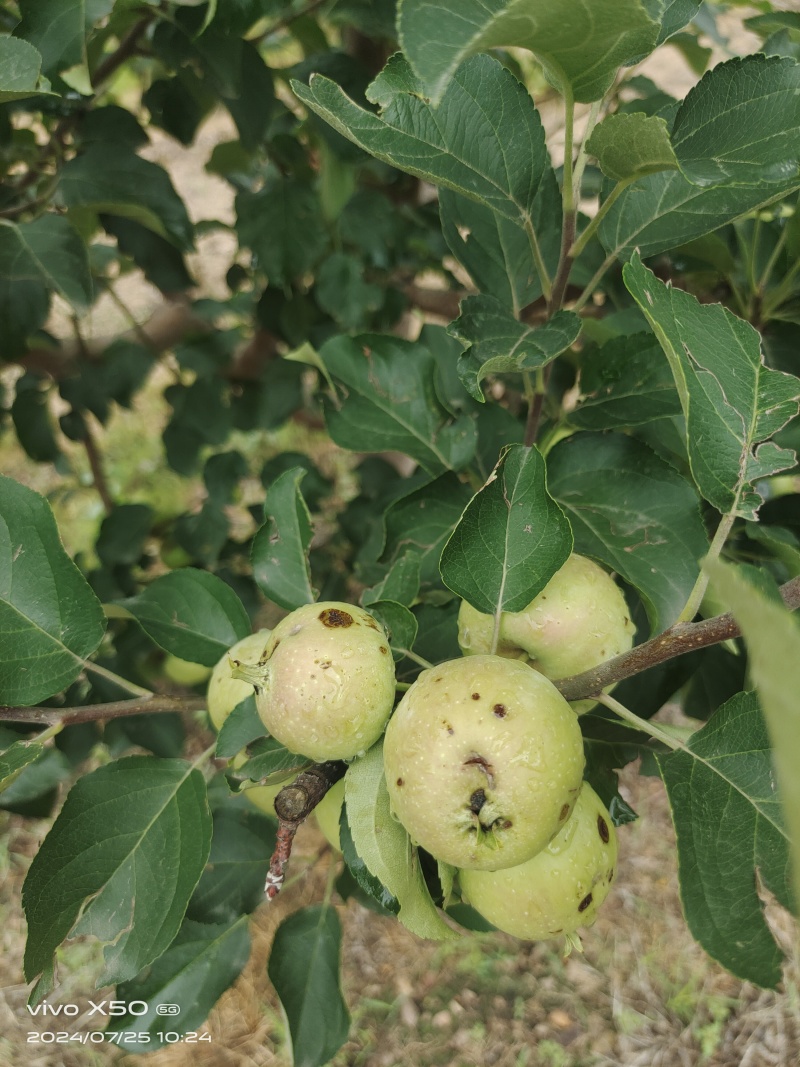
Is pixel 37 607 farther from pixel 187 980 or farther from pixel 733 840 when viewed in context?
pixel 733 840

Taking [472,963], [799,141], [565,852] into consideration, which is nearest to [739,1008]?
[472,963]

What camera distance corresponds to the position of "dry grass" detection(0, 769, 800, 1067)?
1.78 meters

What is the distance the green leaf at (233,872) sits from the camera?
1.08 meters

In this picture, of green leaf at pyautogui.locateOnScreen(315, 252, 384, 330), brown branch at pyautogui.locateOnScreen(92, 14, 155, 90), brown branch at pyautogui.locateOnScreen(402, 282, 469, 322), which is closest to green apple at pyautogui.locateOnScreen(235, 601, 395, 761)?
green leaf at pyautogui.locateOnScreen(315, 252, 384, 330)

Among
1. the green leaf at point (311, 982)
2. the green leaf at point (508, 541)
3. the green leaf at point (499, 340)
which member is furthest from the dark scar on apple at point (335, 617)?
the green leaf at point (311, 982)

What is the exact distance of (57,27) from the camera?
87cm

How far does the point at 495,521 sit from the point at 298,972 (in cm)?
67

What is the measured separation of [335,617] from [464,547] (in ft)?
0.47

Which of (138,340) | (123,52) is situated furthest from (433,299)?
(123,52)

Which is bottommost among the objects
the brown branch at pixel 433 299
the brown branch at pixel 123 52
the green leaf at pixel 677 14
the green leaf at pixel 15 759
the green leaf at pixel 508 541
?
the brown branch at pixel 433 299

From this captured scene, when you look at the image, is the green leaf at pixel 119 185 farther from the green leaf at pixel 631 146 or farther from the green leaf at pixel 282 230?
the green leaf at pixel 631 146

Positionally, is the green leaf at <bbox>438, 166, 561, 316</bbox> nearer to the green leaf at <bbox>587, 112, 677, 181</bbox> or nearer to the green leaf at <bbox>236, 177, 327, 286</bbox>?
the green leaf at <bbox>587, 112, 677, 181</bbox>

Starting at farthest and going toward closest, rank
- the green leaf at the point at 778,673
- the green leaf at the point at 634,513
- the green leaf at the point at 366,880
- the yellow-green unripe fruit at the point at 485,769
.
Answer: the green leaf at the point at 634,513 → the green leaf at the point at 366,880 → the yellow-green unripe fruit at the point at 485,769 → the green leaf at the point at 778,673

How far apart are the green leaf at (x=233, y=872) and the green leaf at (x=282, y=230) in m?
0.90
